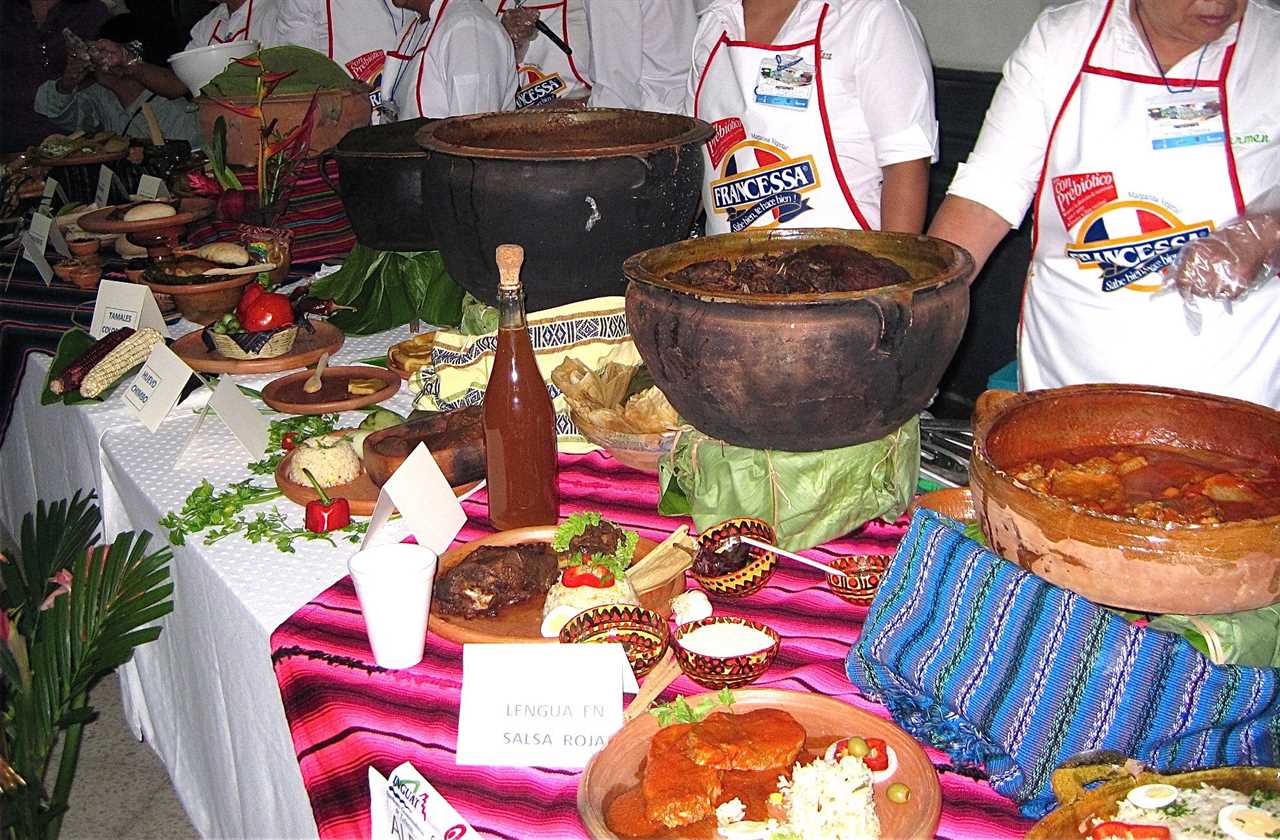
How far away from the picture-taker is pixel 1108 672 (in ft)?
3.52

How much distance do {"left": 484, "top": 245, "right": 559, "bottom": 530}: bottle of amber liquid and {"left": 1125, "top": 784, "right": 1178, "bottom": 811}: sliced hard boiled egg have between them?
0.96 meters

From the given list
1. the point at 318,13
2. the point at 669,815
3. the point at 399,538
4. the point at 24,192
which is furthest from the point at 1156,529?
the point at 318,13

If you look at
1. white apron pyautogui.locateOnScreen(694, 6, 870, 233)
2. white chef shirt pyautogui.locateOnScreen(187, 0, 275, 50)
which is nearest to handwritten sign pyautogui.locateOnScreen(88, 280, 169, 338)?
white apron pyautogui.locateOnScreen(694, 6, 870, 233)

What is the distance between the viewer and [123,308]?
2547mm

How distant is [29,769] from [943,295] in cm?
164

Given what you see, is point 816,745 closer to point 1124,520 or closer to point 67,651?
point 1124,520

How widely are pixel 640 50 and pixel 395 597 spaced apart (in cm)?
390

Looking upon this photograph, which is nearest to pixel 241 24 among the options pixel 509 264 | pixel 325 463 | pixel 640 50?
pixel 640 50

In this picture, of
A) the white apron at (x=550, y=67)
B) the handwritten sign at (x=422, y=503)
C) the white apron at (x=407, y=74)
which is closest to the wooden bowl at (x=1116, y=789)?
the handwritten sign at (x=422, y=503)

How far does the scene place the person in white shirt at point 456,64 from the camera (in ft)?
13.6

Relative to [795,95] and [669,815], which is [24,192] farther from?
[669,815]

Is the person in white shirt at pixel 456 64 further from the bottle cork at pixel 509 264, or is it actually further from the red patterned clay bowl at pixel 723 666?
the red patterned clay bowl at pixel 723 666

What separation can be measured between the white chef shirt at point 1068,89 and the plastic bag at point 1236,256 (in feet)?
0.39

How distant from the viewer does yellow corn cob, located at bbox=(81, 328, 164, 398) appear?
7.62 feet
